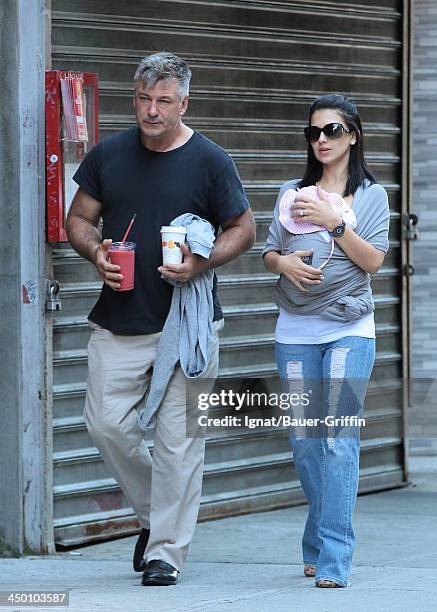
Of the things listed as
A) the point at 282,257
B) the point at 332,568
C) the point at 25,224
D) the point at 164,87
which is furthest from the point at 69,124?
the point at 332,568

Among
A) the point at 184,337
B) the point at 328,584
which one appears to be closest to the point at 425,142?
the point at 184,337

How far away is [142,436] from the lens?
577 cm

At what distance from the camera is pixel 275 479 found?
25.3 ft

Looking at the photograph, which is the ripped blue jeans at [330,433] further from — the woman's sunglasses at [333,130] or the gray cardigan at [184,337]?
the woman's sunglasses at [333,130]

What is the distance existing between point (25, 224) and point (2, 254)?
6.7 inches

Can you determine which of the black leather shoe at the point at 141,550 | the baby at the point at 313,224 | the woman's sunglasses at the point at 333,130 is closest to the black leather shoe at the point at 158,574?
the black leather shoe at the point at 141,550

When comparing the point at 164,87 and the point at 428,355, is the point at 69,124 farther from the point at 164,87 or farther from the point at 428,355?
the point at 428,355

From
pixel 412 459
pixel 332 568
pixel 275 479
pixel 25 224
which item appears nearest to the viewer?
pixel 332 568

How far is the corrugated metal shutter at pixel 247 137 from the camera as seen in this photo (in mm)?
6762

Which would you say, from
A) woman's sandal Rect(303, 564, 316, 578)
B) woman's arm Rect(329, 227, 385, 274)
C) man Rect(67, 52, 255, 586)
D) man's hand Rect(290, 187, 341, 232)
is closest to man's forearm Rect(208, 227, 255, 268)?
man Rect(67, 52, 255, 586)

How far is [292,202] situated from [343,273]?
0.33 meters

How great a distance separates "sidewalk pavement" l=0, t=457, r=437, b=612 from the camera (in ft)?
17.3

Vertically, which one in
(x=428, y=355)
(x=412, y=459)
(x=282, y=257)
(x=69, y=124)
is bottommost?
(x=412, y=459)

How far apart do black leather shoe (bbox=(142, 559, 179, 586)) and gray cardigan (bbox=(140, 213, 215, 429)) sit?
0.53m
